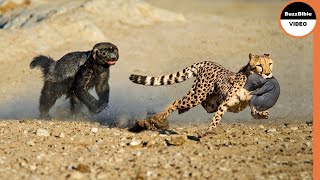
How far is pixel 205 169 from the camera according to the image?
6641 mm

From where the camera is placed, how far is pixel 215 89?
8438 millimetres

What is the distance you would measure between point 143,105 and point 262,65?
302 cm

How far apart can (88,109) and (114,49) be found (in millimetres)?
958

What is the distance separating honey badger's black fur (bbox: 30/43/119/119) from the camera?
10.1 meters

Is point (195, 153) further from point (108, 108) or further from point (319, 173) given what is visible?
point (108, 108)

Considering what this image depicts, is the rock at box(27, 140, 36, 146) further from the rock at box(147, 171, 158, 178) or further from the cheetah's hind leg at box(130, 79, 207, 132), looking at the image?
the rock at box(147, 171, 158, 178)

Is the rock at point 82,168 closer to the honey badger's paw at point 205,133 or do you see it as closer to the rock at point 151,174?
the rock at point 151,174

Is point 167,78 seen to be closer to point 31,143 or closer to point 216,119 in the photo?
point 216,119

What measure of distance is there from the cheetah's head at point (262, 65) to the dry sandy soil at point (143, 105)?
0.69 meters

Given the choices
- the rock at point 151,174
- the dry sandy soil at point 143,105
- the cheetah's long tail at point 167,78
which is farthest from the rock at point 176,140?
the cheetah's long tail at point 167,78

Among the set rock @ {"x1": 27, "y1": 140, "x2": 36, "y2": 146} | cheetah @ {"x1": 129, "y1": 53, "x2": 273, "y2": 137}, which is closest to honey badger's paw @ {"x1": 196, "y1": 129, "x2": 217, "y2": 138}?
cheetah @ {"x1": 129, "y1": 53, "x2": 273, "y2": 137}

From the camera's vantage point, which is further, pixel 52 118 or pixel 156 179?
pixel 52 118

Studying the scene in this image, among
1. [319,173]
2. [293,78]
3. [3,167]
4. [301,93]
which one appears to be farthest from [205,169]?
[293,78]

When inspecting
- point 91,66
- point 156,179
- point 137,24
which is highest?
point 137,24
